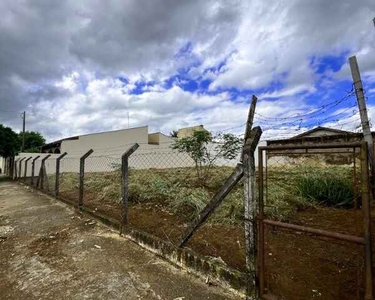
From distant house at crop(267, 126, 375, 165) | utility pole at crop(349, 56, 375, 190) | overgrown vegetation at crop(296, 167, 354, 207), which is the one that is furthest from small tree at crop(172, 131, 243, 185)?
utility pole at crop(349, 56, 375, 190)

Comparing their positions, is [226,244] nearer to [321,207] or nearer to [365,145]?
[365,145]

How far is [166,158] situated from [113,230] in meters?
16.3

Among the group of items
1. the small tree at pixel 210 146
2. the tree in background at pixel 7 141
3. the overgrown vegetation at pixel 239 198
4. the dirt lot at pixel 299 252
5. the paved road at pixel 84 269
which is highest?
the tree in background at pixel 7 141

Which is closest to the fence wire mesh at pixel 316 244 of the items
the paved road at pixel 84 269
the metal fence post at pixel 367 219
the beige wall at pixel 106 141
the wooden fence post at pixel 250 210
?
the wooden fence post at pixel 250 210

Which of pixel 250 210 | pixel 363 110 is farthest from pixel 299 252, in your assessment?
pixel 363 110

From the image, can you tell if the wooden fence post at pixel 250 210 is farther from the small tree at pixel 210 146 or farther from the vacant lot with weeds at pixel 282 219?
the small tree at pixel 210 146

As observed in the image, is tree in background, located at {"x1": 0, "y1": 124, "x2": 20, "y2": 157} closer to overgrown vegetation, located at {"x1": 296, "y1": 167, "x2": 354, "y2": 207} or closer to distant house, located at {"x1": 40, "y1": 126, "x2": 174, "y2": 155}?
distant house, located at {"x1": 40, "y1": 126, "x2": 174, "y2": 155}

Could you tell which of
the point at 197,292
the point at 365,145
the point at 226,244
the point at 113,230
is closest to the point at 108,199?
the point at 113,230

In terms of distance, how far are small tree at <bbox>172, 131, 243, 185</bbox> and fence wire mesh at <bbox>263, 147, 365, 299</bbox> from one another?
5.94ft

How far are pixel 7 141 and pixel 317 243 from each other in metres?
22.4

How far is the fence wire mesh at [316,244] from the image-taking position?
227 cm

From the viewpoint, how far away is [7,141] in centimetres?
1927

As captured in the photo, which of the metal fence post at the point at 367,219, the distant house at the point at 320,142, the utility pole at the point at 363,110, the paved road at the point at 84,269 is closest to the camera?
the metal fence post at the point at 367,219

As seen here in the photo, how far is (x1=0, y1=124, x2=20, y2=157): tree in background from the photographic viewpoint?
18938mm
